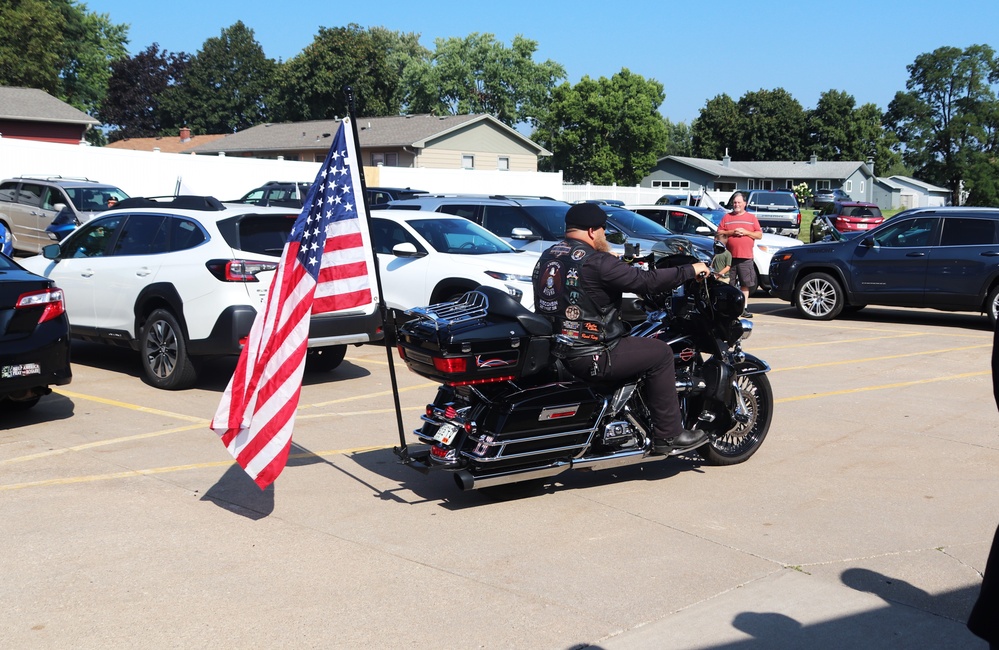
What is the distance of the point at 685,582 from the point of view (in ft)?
17.0

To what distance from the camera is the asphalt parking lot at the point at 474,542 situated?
15.3ft

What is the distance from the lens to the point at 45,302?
8.66 meters

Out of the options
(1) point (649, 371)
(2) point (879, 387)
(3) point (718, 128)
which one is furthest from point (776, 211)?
(3) point (718, 128)

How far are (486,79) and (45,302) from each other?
8648 cm

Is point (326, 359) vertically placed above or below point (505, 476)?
below

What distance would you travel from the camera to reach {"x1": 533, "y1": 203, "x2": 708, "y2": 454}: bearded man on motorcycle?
628 centimetres

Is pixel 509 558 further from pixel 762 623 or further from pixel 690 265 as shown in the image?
pixel 690 265

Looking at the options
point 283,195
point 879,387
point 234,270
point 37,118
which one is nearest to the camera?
point 234,270

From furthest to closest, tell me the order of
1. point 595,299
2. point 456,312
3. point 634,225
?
point 634,225 → point 456,312 → point 595,299

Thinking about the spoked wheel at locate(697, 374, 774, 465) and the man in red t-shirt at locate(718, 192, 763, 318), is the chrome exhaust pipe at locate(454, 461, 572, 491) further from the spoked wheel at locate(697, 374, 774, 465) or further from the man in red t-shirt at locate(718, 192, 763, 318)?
the man in red t-shirt at locate(718, 192, 763, 318)

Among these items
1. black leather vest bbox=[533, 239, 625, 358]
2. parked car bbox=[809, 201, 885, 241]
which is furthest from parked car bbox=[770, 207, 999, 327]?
parked car bbox=[809, 201, 885, 241]

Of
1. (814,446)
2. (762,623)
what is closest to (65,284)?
(814,446)

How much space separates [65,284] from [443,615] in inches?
311

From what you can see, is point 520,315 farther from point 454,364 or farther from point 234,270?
point 234,270
